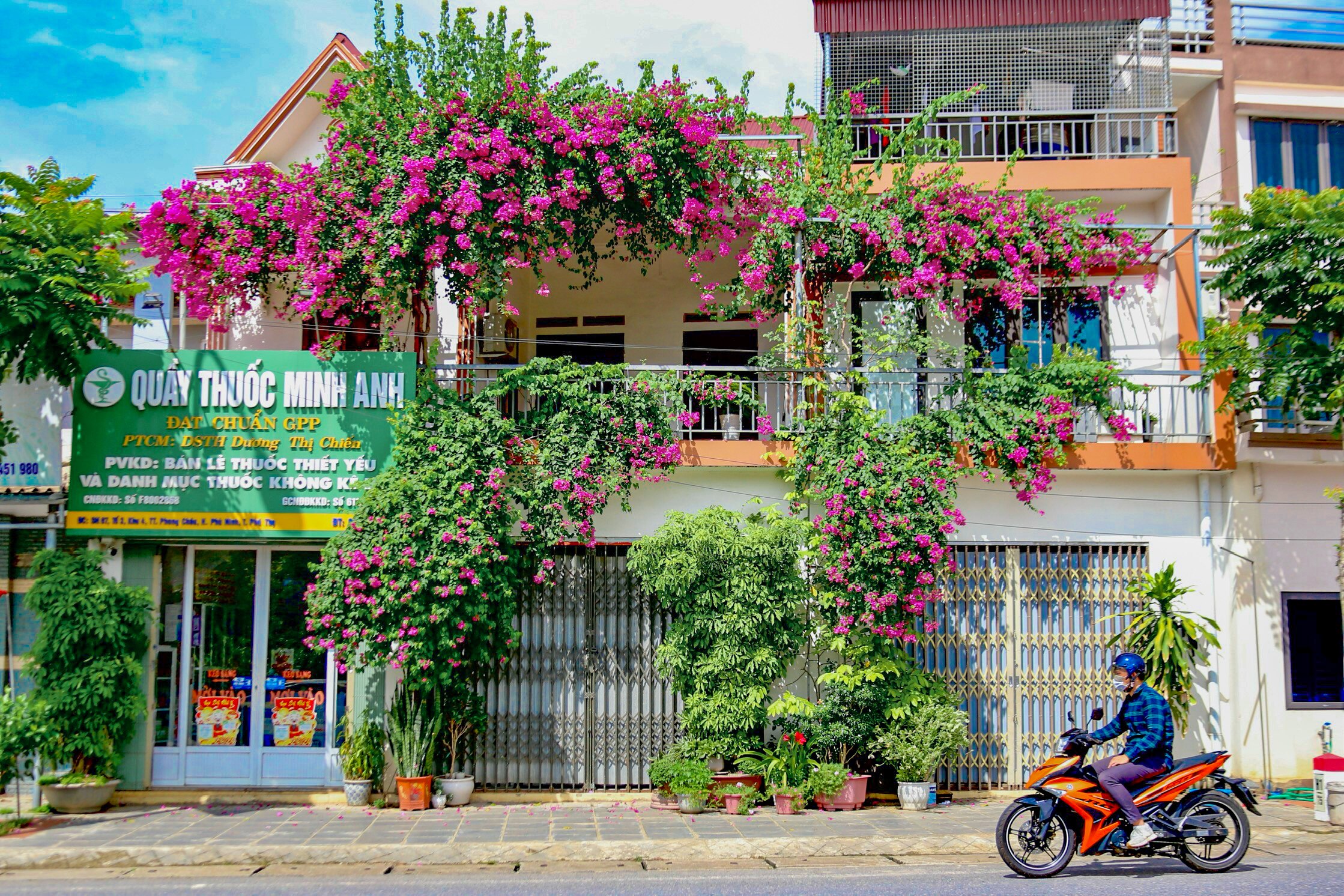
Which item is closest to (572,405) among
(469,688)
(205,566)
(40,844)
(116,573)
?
(469,688)

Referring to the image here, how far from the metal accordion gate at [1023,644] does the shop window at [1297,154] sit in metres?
5.67

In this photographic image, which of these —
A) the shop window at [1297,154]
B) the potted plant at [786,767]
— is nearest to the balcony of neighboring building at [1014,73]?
the shop window at [1297,154]

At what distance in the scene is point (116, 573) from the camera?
11898 millimetres

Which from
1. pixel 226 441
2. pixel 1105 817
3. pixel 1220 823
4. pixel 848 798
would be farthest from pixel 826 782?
pixel 226 441

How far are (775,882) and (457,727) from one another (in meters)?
4.53

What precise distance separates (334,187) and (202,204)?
1580mm

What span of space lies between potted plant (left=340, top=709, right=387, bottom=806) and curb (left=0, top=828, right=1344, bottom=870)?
179 cm

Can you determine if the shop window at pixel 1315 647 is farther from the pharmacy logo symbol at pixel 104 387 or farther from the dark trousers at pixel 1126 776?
the pharmacy logo symbol at pixel 104 387

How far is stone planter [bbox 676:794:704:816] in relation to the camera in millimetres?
10742

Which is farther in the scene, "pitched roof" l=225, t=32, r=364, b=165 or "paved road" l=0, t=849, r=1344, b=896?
"pitched roof" l=225, t=32, r=364, b=165

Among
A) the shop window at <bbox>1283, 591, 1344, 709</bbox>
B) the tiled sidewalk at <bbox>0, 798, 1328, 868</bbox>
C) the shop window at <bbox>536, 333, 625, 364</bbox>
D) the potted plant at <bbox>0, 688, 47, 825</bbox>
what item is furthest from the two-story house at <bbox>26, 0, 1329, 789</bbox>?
the shop window at <bbox>536, 333, 625, 364</bbox>

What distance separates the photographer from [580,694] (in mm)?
11969

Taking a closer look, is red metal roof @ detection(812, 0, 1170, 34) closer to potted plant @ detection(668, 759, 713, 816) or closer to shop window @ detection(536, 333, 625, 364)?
shop window @ detection(536, 333, 625, 364)

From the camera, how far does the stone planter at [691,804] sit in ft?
35.2
